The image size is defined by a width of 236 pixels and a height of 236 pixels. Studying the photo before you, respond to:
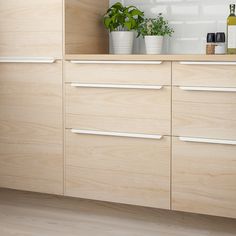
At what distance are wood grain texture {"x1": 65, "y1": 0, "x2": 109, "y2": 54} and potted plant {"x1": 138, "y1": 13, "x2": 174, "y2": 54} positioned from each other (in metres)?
0.29

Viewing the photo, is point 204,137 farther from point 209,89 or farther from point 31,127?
point 31,127

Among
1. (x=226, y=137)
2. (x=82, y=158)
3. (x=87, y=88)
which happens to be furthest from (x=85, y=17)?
(x=226, y=137)

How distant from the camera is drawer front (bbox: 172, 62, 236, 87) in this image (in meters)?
2.55

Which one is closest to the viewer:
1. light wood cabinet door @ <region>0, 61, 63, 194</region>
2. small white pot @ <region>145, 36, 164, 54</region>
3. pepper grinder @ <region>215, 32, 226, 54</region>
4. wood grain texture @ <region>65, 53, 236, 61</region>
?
wood grain texture @ <region>65, 53, 236, 61</region>

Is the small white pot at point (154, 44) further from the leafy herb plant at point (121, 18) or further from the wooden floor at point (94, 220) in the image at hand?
the wooden floor at point (94, 220)

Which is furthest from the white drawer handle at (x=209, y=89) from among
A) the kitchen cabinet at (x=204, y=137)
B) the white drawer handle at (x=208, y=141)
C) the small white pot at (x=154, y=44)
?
the small white pot at (x=154, y=44)

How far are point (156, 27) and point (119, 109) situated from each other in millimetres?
687

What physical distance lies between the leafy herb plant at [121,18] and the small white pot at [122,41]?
1.5 inches

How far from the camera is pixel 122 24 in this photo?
10.7 ft

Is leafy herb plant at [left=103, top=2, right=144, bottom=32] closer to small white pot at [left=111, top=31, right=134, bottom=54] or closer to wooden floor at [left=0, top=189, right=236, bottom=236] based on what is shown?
small white pot at [left=111, top=31, right=134, bottom=54]

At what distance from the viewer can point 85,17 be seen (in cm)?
319

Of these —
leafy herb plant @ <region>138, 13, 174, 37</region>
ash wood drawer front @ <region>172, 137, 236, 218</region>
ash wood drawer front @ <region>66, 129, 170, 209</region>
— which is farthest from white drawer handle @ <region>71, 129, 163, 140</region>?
leafy herb plant @ <region>138, 13, 174, 37</region>

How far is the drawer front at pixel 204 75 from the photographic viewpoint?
8.38 feet

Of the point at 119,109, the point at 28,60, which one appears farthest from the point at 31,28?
the point at 119,109
